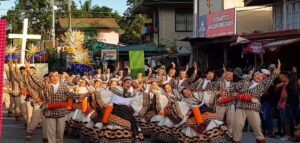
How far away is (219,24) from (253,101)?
12448mm

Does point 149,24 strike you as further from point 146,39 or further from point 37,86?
point 37,86

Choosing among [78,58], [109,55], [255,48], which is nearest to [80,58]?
[78,58]

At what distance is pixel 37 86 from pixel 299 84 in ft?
20.5

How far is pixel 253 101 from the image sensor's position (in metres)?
13.2

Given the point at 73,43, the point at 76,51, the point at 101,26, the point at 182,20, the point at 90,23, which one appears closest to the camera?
the point at 76,51

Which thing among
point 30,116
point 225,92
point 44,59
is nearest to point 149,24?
point 44,59

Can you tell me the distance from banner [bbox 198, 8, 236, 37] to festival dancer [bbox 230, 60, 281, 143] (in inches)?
413

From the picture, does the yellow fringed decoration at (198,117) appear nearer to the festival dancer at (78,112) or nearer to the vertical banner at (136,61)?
the festival dancer at (78,112)

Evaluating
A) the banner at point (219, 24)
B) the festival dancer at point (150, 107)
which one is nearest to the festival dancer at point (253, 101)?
the festival dancer at point (150, 107)

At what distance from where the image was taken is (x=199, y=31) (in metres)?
28.5

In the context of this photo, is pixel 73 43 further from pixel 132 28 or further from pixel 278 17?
pixel 132 28

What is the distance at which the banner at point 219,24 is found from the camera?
79.0 ft

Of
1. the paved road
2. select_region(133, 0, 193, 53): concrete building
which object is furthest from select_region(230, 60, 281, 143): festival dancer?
select_region(133, 0, 193, 53): concrete building

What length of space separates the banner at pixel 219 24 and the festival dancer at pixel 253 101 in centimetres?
1048
